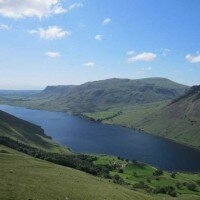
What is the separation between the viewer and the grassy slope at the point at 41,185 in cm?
5031

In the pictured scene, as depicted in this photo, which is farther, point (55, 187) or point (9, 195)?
point (55, 187)

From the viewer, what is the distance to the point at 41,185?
57031mm

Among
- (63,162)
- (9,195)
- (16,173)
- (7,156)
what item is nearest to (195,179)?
(63,162)

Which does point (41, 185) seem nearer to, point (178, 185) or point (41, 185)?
point (41, 185)

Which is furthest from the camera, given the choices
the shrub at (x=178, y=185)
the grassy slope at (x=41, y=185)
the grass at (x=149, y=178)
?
the shrub at (x=178, y=185)

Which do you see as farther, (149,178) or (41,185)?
(149,178)

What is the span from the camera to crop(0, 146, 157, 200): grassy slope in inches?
1981

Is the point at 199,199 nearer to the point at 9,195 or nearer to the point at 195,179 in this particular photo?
the point at 9,195

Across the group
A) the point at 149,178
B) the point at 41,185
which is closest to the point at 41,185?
the point at 41,185

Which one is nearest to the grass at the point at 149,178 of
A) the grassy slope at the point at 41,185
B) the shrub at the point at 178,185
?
the shrub at the point at 178,185

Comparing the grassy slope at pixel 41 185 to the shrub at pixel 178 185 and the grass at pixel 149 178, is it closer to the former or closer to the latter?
the grass at pixel 149 178

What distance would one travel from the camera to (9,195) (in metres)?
46.6

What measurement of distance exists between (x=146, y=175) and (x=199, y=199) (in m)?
80.4

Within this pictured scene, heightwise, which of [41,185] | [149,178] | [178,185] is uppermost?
[41,185]
